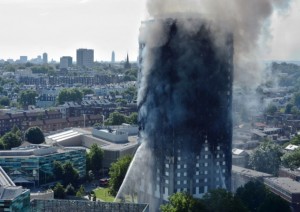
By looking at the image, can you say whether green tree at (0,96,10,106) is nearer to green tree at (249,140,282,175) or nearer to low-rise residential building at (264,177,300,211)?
green tree at (249,140,282,175)

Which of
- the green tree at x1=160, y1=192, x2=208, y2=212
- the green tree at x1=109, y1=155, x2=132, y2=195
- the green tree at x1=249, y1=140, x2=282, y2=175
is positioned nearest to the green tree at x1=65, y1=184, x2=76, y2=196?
the green tree at x1=109, y1=155, x2=132, y2=195

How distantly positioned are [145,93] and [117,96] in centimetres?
7100

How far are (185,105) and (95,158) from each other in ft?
64.1

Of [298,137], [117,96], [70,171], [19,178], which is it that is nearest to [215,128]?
[70,171]

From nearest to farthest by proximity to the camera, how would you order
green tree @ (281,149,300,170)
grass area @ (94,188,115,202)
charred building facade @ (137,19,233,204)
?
charred building facade @ (137,19,233,204) → grass area @ (94,188,115,202) → green tree @ (281,149,300,170)

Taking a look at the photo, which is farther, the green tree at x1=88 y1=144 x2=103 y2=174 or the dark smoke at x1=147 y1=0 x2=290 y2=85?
the green tree at x1=88 y1=144 x2=103 y2=174

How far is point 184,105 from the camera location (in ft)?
121

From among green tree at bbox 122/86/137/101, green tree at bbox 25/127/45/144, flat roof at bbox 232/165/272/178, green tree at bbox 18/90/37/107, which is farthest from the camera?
green tree at bbox 122/86/137/101

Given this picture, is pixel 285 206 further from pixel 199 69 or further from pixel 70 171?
pixel 70 171

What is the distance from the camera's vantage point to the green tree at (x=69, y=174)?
48406mm

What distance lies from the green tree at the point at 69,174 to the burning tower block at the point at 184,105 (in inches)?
464

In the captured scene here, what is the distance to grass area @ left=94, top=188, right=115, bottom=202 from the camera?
148 feet

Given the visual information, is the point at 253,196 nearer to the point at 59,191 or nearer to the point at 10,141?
the point at 59,191

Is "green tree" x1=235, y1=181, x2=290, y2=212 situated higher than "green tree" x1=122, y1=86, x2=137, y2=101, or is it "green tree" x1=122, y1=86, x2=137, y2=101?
"green tree" x1=122, y1=86, x2=137, y2=101
